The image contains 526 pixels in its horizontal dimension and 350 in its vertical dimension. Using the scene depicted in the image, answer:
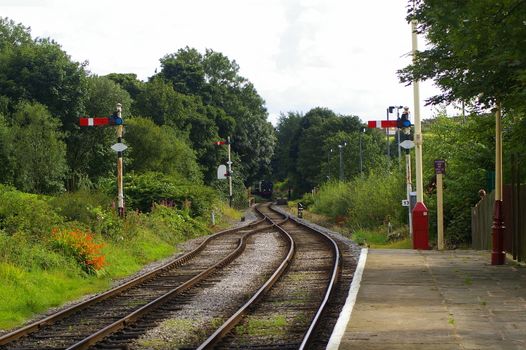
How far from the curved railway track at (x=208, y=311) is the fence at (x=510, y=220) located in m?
4.11

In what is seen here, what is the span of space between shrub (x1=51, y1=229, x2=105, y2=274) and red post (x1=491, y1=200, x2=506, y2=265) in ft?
29.2

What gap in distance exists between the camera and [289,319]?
12836mm

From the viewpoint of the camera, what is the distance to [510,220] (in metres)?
20.2

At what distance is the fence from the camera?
18219mm

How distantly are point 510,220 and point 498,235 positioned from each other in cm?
206

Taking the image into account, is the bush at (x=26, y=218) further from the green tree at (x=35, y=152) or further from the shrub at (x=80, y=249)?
the green tree at (x=35, y=152)

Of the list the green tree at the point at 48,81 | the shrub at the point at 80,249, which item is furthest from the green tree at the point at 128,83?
the shrub at the point at 80,249

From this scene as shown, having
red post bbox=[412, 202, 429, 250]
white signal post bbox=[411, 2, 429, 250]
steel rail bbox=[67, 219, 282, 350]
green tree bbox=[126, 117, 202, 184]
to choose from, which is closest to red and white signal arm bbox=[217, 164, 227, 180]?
green tree bbox=[126, 117, 202, 184]

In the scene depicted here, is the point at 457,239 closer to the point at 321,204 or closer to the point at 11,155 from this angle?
the point at 11,155

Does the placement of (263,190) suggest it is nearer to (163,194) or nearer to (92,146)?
(92,146)

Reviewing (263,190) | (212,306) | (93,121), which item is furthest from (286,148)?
(212,306)

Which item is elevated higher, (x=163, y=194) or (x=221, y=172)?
(x=221, y=172)

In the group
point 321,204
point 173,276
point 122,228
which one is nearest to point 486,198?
point 173,276

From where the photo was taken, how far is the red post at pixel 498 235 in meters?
18.2
